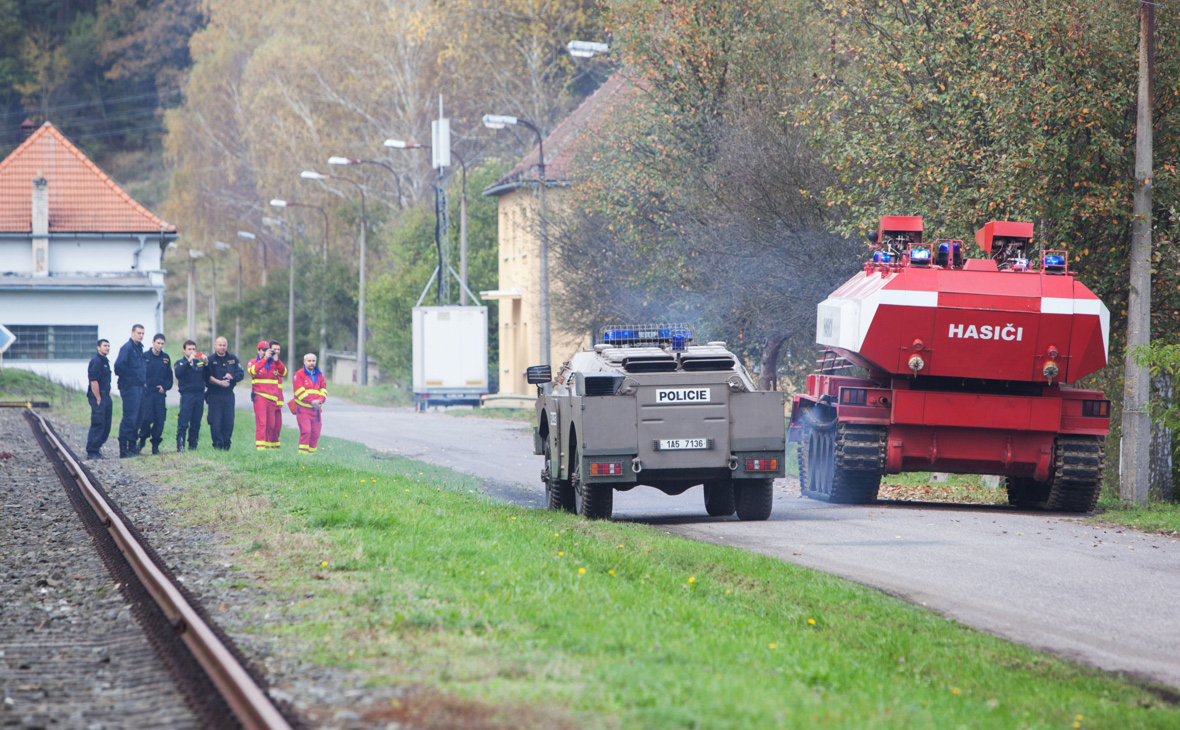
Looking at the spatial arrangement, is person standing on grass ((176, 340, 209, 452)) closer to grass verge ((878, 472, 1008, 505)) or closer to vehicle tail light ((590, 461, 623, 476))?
vehicle tail light ((590, 461, 623, 476))

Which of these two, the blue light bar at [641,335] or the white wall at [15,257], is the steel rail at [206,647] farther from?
the white wall at [15,257]

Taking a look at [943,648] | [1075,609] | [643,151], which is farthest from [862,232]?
[943,648]

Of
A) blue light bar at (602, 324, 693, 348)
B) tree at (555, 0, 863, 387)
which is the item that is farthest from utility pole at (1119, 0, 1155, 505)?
tree at (555, 0, 863, 387)

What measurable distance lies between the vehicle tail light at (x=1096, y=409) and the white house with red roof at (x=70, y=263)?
37.7 meters

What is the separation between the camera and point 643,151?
92.1 ft

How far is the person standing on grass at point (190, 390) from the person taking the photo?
20.7m

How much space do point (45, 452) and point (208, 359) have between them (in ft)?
12.8

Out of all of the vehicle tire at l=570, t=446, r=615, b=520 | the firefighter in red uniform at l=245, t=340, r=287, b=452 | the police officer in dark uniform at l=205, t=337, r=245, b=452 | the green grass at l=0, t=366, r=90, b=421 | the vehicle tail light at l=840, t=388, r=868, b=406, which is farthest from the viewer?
the green grass at l=0, t=366, r=90, b=421

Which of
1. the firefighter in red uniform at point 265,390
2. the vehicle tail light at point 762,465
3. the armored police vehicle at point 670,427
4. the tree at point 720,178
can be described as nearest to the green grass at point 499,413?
the tree at point 720,178

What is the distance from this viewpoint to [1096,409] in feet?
51.7

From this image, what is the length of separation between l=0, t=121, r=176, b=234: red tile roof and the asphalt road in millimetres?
34357

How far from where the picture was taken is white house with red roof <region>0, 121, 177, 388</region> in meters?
46.6

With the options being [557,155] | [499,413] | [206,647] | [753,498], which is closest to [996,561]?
[753,498]

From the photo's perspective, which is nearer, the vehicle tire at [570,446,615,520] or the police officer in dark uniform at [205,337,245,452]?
the vehicle tire at [570,446,615,520]
